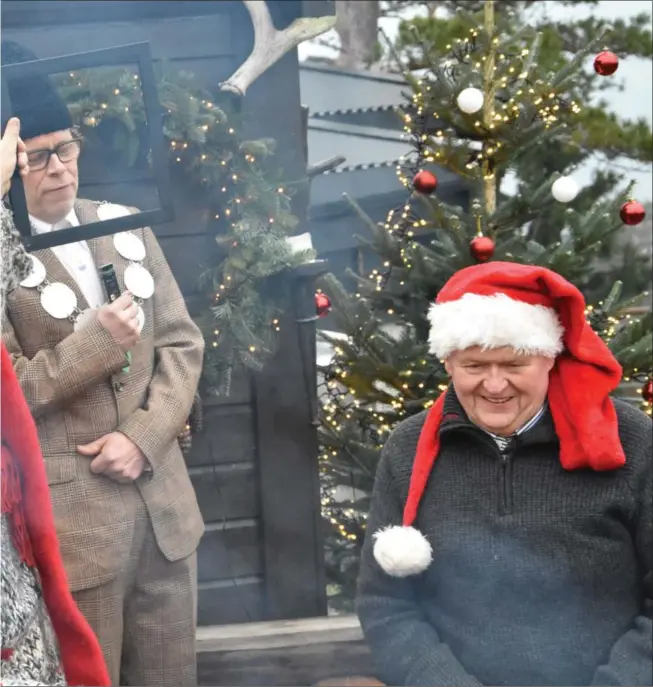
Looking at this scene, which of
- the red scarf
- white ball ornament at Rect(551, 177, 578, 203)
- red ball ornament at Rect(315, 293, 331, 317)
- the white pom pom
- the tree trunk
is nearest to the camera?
the red scarf

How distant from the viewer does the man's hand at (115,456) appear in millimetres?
1929

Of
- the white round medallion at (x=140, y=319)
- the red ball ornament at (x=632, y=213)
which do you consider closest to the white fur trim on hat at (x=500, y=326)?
the white round medallion at (x=140, y=319)

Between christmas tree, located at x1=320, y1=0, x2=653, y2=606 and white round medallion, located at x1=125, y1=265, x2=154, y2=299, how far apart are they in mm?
596

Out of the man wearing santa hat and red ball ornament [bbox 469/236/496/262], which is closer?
the man wearing santa hat

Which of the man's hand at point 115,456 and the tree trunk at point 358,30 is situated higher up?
the tree trunk at point 358,30

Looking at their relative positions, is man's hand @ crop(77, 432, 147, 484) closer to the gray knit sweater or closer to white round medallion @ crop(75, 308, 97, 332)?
white round medallion @ crop(75, 308, 97, 332)

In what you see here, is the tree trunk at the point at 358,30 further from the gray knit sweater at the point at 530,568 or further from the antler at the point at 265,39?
the gray knit sweater at the point at 530,568

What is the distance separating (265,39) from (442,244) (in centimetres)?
70

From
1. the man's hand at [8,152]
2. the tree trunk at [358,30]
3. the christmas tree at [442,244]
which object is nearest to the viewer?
the man's hand at [8,152]

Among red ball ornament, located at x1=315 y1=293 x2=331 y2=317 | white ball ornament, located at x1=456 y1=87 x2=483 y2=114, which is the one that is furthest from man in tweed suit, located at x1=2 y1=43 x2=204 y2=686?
white ball ornament, located at x1=456 y1=87 x2=483 y2=114

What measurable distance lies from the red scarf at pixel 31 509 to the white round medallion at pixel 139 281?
1.65ft

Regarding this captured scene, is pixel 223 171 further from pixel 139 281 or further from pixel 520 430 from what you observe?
pixel 520 430

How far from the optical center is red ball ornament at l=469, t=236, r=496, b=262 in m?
2.46

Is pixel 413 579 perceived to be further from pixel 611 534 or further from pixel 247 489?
pixel 247 489
